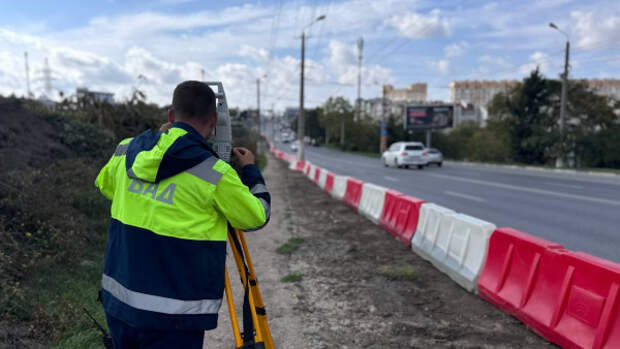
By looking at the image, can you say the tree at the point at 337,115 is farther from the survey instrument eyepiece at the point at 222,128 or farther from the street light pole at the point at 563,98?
the survey instrument eyepiece at the point at 222,128

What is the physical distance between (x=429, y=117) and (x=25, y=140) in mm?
44840

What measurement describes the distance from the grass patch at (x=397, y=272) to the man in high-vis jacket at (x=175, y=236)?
13.6 feet

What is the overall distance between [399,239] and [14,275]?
545 centimetres

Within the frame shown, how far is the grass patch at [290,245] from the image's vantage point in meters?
7.51

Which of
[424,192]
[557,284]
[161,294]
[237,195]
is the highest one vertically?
[237,195]

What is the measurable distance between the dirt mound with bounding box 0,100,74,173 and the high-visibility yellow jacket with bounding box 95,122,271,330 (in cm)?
624

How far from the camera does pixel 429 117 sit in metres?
49.5

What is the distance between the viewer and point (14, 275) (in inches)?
191

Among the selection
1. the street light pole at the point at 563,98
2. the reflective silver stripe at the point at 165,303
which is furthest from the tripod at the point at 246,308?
the street light pole at the point at 563,98

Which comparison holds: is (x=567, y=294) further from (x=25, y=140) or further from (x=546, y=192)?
(x=546, y=192)

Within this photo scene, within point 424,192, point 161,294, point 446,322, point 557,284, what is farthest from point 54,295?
point 424,192

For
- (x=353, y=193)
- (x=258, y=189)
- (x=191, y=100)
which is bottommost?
(x=353, y=193)

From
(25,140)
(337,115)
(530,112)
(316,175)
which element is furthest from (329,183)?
(337,115)

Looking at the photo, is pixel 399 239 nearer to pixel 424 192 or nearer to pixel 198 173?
pixel 198 173
